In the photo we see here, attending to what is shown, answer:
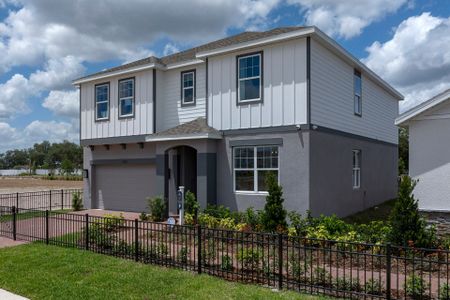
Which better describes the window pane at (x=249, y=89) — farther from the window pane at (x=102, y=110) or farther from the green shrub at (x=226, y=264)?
the window pane at (x=102, y=110)

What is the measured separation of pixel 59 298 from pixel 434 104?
1003 centimetres

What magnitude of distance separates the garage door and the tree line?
2599 inches

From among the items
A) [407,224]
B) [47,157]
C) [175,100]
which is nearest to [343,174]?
[407,224]

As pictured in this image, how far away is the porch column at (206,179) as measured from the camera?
14.3 meters

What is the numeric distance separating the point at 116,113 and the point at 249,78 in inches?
291

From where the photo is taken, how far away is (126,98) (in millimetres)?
18219

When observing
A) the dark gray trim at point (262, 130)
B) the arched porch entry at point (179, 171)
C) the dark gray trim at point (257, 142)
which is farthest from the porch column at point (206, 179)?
the arched porch entry at point (179, 171)

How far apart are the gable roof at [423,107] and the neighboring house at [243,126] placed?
9.23ft

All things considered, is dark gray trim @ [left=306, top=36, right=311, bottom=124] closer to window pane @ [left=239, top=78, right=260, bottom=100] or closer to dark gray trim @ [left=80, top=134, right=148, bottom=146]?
window pane @ [left=239, top=78, right=260, bottom=100]

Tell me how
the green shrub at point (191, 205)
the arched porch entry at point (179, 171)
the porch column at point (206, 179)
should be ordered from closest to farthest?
1. the green shrub at point (191, 205)
2. the porch column at point (206, 179)
3. the arched porch entry at point (179, 171)

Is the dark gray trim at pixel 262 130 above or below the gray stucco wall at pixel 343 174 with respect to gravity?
above

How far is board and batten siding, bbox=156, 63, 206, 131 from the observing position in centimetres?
1646

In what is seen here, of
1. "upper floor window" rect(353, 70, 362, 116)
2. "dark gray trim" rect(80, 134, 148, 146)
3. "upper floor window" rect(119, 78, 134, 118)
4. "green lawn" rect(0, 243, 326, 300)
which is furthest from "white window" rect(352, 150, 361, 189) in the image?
"green lawn" rect(0, 243, 326, 300)

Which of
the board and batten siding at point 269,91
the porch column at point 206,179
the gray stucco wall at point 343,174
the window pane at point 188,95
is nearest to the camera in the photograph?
the board and batten siding at point 269,91
